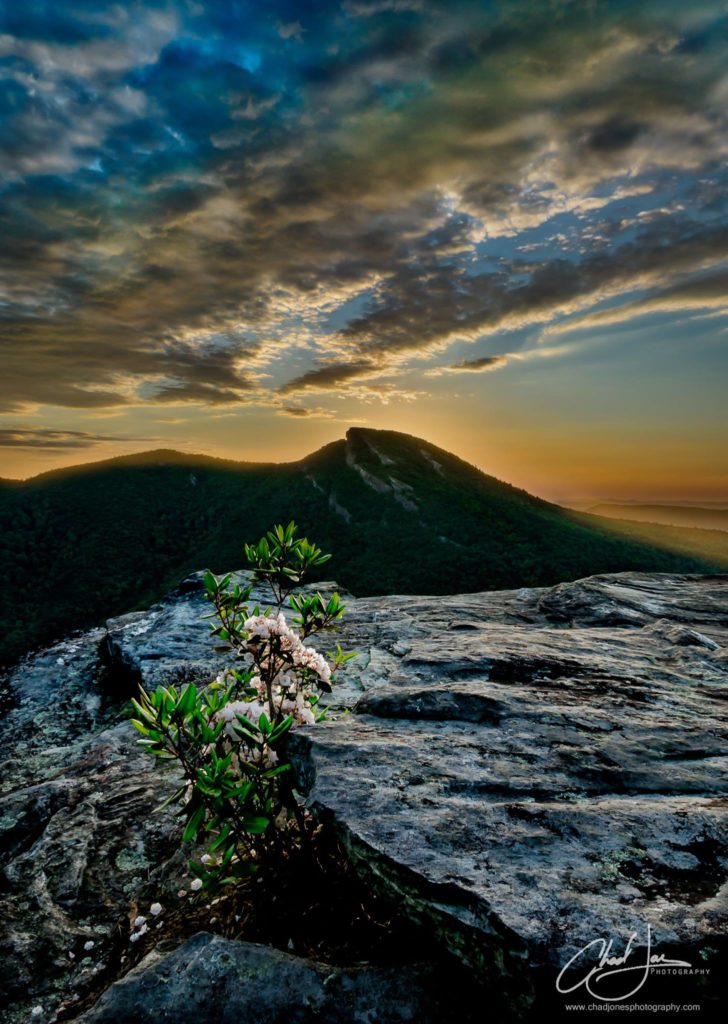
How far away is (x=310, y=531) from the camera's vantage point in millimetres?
70812

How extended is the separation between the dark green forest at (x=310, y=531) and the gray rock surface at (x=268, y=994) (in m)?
46.6

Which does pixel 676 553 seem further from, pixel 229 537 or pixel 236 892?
pixel 236 892

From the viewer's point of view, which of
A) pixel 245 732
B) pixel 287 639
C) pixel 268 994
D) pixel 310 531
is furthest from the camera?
pixel 310 531

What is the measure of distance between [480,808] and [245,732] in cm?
208

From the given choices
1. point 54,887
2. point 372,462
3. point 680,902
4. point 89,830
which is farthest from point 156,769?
point 372,462

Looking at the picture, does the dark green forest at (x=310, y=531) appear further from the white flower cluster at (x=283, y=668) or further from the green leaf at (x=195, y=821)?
the green leaf at (x=195, y=821)

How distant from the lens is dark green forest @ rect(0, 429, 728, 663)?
55.5 meters

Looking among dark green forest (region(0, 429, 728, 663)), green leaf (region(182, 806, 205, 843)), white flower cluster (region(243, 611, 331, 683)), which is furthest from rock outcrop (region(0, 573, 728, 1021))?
dark green forest (region(0, 429, 728, 663))

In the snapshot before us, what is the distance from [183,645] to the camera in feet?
35.1

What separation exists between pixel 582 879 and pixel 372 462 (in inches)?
3522

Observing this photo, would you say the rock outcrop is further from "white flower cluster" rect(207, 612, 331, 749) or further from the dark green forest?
the dark green forest

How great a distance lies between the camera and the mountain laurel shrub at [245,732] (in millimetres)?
3773

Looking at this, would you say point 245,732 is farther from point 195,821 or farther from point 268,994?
point 268,994

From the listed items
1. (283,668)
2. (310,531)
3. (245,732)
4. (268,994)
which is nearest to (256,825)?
(245,732)
